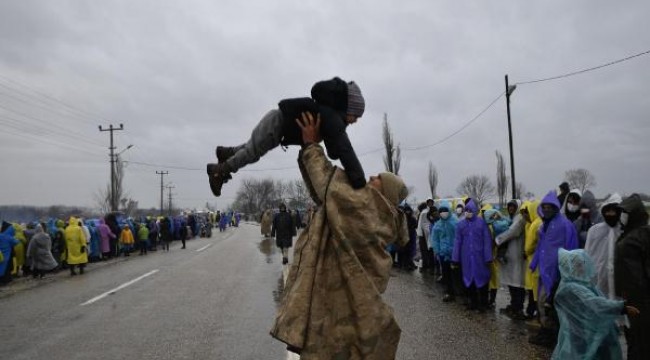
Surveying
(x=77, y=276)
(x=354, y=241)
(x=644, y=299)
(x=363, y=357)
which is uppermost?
(x=354, y=241)

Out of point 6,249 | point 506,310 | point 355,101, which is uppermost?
point 355,101

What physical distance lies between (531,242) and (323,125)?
664 cm

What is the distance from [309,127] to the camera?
8.68 feet

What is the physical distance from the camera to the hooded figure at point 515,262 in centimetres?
919

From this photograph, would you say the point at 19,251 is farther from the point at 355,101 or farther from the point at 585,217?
the point at 355,101

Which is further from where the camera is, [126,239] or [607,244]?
[126,239]

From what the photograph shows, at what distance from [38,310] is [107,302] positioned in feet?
3.99

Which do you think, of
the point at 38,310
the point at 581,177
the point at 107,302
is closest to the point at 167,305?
the point at 107,302

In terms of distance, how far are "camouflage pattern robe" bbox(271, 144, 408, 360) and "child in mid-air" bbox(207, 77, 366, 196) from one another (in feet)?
0.28

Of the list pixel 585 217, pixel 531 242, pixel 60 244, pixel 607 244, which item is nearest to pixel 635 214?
pixel 607 244

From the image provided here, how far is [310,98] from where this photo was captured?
8.85 ft

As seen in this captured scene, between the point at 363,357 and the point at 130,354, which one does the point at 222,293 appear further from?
the point at 363,357

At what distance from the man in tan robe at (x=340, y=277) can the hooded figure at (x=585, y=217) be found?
7.16 m

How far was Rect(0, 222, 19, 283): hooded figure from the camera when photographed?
46.4 feet
